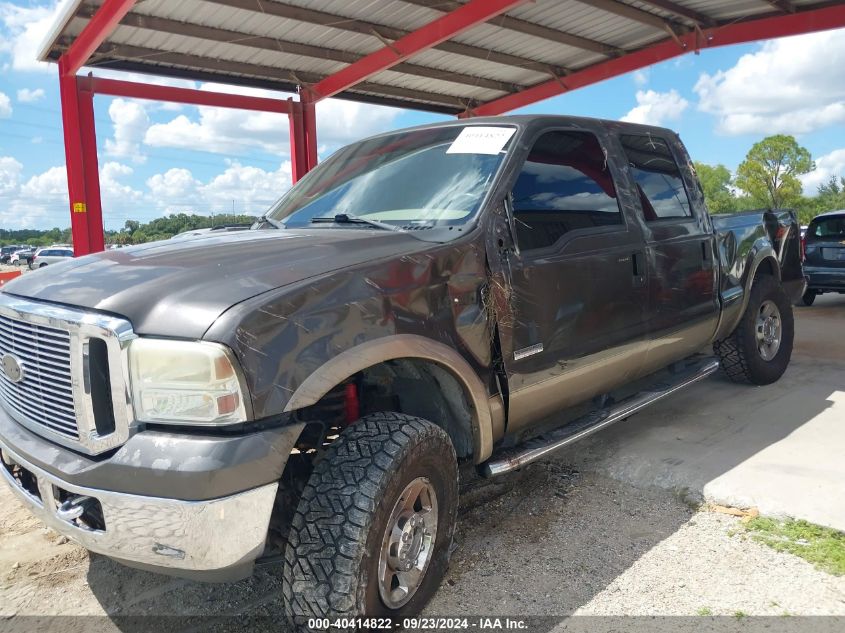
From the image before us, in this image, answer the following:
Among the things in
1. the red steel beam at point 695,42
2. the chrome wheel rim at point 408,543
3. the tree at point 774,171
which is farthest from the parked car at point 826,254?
the tree at point 774,171

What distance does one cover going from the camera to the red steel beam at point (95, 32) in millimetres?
8102

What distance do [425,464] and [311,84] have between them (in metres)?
11.6

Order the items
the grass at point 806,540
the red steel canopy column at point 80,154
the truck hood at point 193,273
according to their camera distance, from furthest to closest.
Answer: the red steel canopy column at point 80,154 → the grass at point 806,540 → the truck hood at point 193,273

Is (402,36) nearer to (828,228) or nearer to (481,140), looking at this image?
(828,228)

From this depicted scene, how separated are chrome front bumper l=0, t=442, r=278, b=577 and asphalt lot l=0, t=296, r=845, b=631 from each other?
770mm

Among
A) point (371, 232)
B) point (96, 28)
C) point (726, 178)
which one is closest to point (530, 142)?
point (371, 232)

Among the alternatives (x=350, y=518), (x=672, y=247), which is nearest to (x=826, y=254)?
(x=672, y=247)

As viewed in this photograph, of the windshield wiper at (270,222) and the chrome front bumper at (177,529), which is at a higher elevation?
the windshield wiper at (270,222)

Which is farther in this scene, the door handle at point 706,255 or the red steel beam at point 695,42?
the red steel beam at point 695,42

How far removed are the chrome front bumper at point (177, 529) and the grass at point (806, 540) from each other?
2.37 metres

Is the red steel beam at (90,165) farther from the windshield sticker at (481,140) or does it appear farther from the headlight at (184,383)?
the headlight at (184,383)

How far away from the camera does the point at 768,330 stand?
217 inches

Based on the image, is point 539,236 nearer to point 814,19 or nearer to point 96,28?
point 96,28

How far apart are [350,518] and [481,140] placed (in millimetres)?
1957
